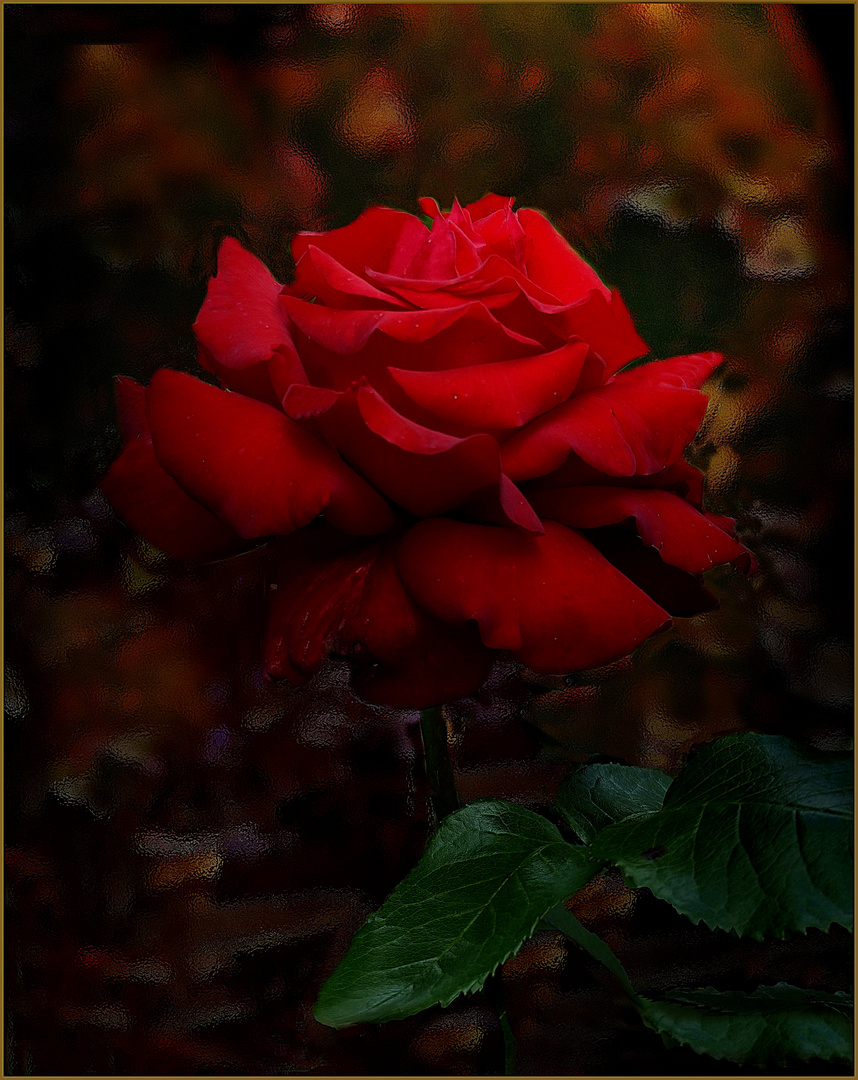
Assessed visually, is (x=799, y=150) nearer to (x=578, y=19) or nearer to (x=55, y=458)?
(x=578, y=19)

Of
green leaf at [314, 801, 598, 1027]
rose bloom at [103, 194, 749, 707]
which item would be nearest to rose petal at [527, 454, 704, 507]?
rose bloom at [103, 194, 749, 707]

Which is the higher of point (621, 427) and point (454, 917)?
point (621, 427)

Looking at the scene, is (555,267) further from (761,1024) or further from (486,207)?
(761,1024)

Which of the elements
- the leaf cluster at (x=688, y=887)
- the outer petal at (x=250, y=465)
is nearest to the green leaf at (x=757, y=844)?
the leaf cluster at (x=688, y=887)

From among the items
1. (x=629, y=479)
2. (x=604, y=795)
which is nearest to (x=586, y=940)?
(x=604, y=795)

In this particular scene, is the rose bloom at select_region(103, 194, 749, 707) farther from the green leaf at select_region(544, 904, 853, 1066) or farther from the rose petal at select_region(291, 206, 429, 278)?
the green leaf at select_region(544, 904, 853, 1066)

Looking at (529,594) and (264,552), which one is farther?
(264,552)

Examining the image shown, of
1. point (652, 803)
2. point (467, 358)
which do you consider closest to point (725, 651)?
point (652, 803)
